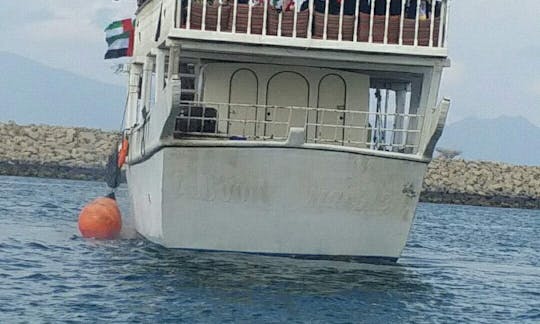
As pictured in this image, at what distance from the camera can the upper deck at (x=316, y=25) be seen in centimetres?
1931

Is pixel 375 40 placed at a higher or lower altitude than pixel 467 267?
higher

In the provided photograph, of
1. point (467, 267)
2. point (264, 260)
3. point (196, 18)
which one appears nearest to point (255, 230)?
point (264, 260)

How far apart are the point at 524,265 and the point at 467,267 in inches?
101

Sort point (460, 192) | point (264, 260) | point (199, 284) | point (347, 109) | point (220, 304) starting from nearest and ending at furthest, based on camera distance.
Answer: point (220, 304) < point (199, 284) < point (264, 260) < point (347, 109) < point (460, 192)

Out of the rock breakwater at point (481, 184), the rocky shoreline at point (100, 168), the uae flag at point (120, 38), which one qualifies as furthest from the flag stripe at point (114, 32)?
the rock breakwater at point (481, 184)

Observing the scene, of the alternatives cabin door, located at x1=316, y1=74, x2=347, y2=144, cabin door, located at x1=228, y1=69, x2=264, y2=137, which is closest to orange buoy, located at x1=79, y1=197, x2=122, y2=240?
cabin door, located at x1=228, y1=69, x2=264, y2=137

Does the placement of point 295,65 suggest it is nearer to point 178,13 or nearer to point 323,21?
point 323,21

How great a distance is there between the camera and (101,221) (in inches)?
898

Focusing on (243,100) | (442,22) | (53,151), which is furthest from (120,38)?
(53,151)

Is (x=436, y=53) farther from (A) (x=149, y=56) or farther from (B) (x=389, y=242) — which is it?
(A) (x=149, y=56)

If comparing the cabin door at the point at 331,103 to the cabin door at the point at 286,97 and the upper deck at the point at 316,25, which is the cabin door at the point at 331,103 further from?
the upper deck at the point at 316,25

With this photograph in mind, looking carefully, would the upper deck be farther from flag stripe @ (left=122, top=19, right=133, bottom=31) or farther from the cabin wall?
flag stripe @ (left=122, top=19, right=133, bottom=31)

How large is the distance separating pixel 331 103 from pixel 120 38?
955 cm

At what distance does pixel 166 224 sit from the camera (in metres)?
19.3
